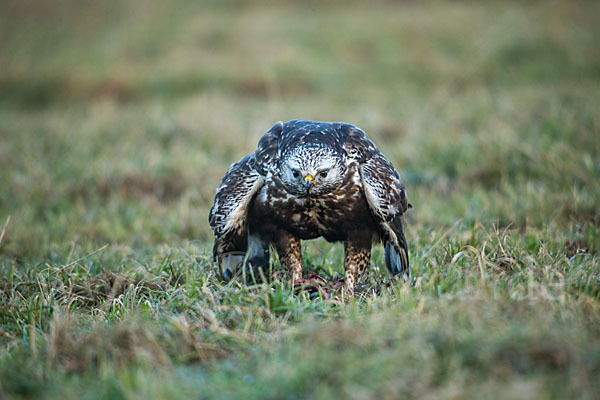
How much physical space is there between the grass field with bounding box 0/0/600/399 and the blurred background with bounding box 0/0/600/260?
39 millimetres

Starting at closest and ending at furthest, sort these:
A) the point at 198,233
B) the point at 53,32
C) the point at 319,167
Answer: the point at 319,167
the point at 198,233
the point at 53,32

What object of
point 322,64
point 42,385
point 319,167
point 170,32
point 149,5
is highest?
point 149,5

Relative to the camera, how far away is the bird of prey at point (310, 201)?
3.24m

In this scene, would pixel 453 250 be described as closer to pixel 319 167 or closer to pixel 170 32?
pixel 319 167

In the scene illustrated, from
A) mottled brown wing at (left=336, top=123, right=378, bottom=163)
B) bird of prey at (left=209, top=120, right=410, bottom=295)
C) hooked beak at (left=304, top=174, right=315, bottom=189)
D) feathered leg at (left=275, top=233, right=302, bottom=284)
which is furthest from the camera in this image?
feathered leg at (left=275, top=233, right=302, bottom=284)

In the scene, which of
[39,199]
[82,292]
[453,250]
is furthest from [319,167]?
[39,199]

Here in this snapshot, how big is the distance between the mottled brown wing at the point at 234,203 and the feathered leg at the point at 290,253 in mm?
252

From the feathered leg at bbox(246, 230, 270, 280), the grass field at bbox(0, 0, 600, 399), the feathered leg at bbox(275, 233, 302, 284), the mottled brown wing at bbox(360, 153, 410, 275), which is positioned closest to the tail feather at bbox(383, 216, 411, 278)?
the mottled brown wing at bbox(360, 153, 410, 275)

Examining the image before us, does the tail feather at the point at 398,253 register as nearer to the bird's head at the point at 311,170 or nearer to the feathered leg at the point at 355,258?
the feathered leg at the point at 355,258

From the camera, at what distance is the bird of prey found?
3238 millimetres

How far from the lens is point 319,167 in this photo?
3133 mm

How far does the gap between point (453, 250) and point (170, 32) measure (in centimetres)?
1032

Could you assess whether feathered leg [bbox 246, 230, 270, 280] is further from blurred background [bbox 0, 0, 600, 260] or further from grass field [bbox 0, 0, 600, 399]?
blurred background [bbox 0, 0, 600, 260]

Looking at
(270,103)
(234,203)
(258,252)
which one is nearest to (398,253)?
(258,252)
